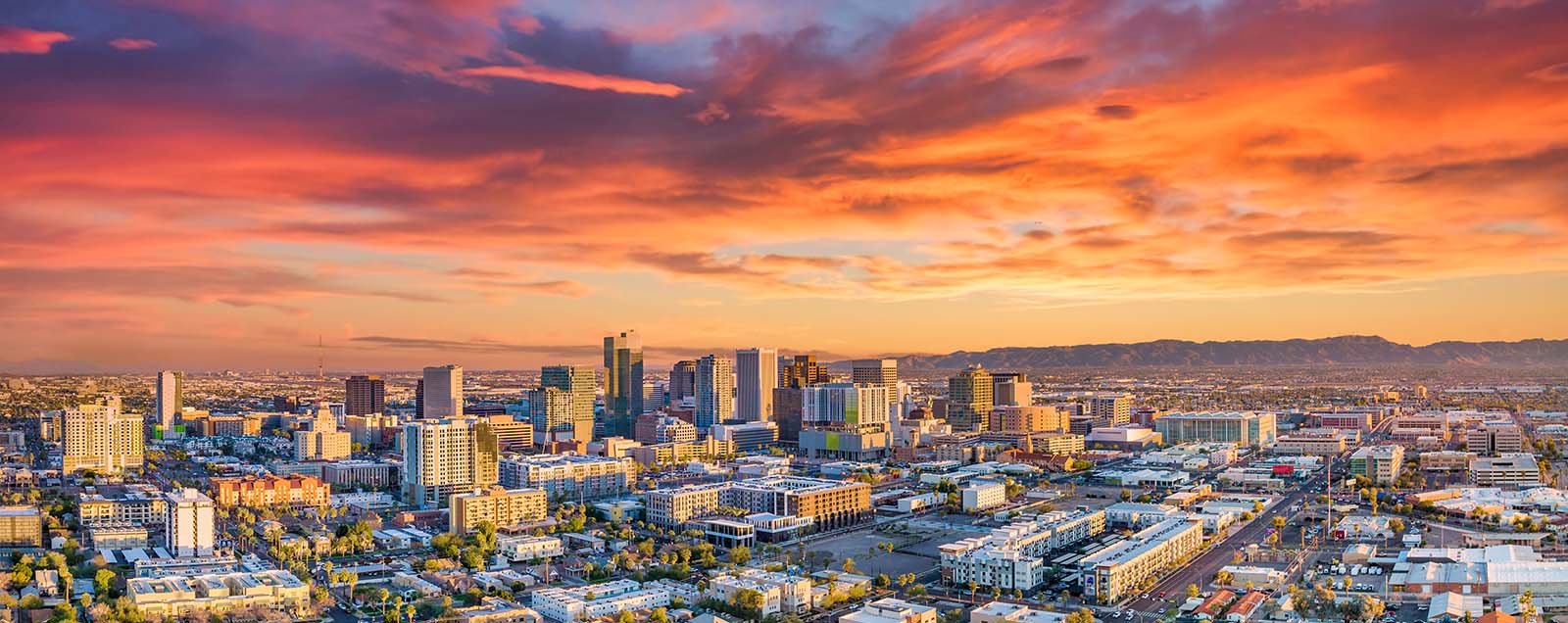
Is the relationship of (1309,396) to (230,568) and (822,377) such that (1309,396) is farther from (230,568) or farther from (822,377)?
(230,568)

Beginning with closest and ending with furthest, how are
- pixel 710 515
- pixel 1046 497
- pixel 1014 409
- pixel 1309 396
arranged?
pixel 710 515
pixel 1046 497
pixel 1014 409
pixel 1309 396

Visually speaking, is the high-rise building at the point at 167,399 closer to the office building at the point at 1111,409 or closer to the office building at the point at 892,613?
the office building at the point at 1111,409

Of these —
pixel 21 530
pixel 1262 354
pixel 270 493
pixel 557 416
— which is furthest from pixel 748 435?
pixel 1262 354

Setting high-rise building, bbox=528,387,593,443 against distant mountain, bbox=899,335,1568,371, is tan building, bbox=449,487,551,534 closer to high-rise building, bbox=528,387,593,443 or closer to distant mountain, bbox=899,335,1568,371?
high-rise building, bbox=528,387,593,443

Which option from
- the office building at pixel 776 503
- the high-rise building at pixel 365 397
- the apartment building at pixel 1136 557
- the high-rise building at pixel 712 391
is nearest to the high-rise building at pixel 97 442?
the high-rise building at pixel 365 397

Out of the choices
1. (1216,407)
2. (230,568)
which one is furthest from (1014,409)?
(230,568)

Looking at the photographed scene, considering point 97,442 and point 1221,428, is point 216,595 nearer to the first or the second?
point 97,442
